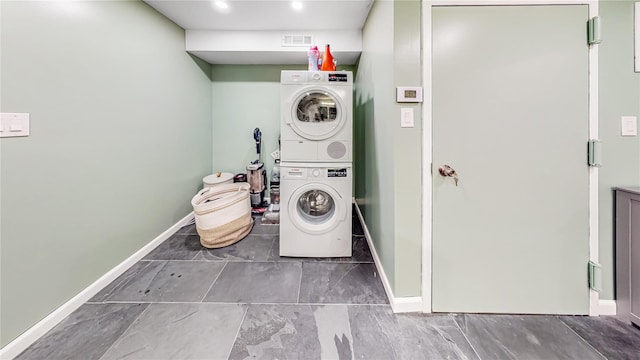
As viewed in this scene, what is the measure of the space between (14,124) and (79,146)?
1.24 feet

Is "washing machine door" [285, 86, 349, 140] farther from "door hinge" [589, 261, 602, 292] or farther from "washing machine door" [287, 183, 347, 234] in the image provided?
"door hinge" [589, 261, 602, 292]

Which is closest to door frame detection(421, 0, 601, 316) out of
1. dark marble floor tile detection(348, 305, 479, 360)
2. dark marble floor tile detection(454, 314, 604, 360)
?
dark marble floor tile detection(348, 305, 479, 360)

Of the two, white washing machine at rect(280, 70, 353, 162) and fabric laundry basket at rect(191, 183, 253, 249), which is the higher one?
white washing machine at rect(280, 70, 353, 162)

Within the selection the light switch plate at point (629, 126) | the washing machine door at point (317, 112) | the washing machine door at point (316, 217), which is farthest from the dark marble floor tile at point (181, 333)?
the light switch plate at point (629, 126)

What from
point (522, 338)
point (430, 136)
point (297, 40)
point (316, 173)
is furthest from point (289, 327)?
point (297, 40)

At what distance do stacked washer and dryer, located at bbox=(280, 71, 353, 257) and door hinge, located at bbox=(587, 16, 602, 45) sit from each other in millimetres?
1528

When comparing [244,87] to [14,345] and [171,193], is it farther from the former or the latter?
[14,345]

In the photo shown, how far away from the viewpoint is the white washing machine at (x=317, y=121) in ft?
6.95

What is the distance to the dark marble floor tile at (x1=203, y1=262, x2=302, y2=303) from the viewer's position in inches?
66.6

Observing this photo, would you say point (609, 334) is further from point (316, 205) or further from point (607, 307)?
point (316, 205)

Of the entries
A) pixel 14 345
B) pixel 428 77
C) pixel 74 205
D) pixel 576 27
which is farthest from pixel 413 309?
pixel 74 205

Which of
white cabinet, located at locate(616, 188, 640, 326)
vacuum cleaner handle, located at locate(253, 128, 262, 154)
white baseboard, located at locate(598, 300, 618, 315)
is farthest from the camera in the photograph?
vacuum cleaner handle, located at locate(253, 128, 262, 154)

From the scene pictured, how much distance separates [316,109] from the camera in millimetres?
2264

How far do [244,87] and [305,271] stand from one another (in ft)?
9.69
